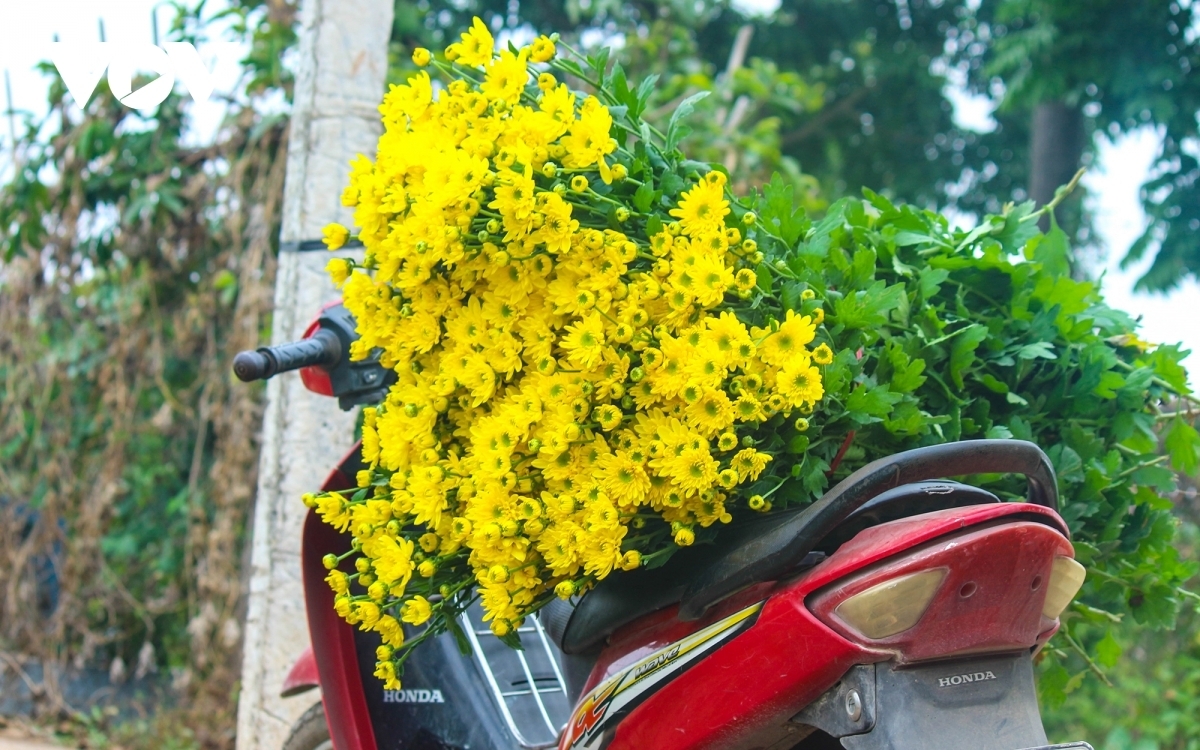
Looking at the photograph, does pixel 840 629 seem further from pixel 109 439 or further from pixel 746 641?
pixel 109 439

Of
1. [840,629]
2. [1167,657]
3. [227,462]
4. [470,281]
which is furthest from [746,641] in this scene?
[1167,657]

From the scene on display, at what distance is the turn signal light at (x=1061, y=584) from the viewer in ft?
4.24

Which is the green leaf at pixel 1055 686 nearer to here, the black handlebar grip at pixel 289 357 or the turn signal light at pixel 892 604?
the turn signal light at pixel 892 604

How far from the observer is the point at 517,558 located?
1413mm

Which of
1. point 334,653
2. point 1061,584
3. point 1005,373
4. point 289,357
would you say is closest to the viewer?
point 1061,584

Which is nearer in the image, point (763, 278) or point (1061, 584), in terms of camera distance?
point (1061, 584)

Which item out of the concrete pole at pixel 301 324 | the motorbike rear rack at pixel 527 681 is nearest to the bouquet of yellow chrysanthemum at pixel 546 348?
the motorbike rear rack at pixel 527 681

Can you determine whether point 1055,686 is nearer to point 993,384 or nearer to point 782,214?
point 993,384

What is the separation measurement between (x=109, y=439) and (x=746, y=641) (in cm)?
404

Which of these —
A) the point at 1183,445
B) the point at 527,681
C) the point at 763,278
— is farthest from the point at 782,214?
the point at 527,681

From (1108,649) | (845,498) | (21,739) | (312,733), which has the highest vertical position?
(845,498)

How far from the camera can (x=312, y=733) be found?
95.8 inches

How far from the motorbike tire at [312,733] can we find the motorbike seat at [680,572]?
0.87 metres

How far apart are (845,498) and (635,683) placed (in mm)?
400
